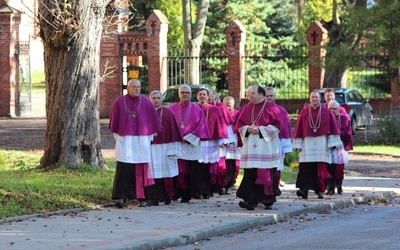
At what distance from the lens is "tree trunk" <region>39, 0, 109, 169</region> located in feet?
63.4

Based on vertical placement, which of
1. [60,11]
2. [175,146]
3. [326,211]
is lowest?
[326,211]

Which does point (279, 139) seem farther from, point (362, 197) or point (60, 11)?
point (60, 11)

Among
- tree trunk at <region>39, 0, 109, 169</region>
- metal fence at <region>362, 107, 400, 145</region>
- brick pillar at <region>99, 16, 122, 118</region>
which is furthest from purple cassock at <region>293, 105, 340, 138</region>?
brick pillar at <region>99, 16, 122, 118</region>

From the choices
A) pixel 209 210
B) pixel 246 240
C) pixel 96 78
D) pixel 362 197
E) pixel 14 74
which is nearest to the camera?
pixel 246 240

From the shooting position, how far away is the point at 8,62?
43.5m

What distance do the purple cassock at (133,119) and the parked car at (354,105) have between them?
19.9 m

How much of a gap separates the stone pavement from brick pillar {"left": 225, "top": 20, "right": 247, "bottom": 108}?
2444 cm

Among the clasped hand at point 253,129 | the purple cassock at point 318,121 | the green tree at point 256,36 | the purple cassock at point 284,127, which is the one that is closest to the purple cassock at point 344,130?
the purple cassock at point 318,121

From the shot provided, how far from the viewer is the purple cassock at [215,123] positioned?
60.2ft

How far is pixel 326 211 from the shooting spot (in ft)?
54.5

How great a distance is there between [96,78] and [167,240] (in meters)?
8.14

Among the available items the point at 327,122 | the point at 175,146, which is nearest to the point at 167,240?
the point at 175,146

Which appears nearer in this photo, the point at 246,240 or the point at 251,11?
the point at 246,240

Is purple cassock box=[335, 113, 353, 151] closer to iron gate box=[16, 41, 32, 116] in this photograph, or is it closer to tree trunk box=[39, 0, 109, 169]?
tree trunk box=[39, 0, 109, 169]
